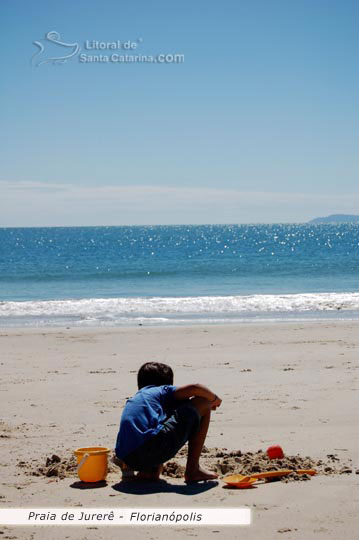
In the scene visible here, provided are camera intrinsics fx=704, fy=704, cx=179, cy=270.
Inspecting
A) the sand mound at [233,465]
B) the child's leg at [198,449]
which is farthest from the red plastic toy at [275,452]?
the child's leg at [198,449]

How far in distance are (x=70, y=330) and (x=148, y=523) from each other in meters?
11.0

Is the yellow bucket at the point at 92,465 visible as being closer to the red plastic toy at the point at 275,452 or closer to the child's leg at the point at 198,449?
the child's leg at the point at 198,449

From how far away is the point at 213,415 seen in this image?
6.91m

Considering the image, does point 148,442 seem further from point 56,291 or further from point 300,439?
point 56,291

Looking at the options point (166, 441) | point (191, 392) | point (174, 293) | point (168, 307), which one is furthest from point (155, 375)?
point (174, 293)

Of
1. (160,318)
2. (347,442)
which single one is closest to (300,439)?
(347,442)

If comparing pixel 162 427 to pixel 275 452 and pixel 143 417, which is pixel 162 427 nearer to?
pixel 143 417

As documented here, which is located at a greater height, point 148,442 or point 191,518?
point 148,442

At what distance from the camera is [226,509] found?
166 inches
